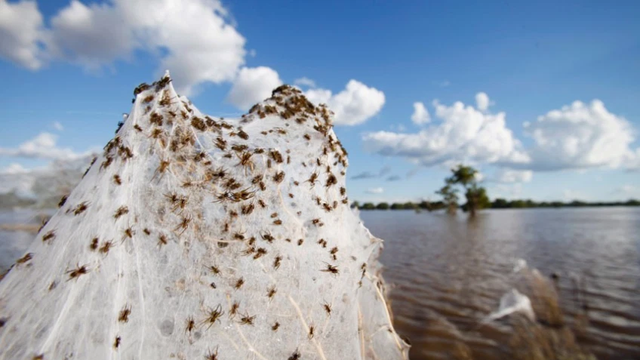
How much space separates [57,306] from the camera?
194 cm

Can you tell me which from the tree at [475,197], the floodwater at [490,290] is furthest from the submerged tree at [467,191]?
the floodwater at [490,290]

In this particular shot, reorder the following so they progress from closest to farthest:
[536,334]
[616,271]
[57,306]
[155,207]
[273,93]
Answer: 1. [57,306]
2. [155,207]
3. [273,93]
4. [536,334]
5. [616,271]

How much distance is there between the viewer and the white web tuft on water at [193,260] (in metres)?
2.01

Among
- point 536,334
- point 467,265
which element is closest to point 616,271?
point 467,265

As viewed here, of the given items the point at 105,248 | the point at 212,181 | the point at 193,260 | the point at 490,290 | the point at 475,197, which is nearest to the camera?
the point at 105,248

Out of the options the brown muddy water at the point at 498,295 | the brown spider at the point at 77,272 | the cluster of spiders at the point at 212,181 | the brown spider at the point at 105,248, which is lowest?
the brown muddy water at the point at 498,295

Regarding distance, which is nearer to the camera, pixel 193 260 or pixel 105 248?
pixel 105 248

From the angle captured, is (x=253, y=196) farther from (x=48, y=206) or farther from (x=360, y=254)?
(x=48, y=206)

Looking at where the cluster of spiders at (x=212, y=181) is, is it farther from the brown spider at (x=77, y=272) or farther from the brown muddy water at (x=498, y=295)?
the brown muddy water at (x=498, y=295)

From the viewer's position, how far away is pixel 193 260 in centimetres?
233

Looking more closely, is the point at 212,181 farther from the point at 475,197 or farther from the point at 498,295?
the point at 475,197

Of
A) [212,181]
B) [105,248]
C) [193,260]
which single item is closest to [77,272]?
[105,248]

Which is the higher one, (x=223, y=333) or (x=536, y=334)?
(x=223, y=333)

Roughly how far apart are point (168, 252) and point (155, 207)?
1.13 feet
